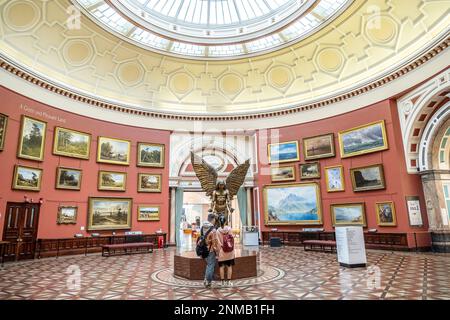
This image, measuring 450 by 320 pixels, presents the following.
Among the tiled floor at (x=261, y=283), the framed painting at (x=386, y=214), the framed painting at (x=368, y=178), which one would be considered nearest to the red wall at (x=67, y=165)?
the tiled floor at (x=261, y=283)

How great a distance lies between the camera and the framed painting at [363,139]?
14.6 metres

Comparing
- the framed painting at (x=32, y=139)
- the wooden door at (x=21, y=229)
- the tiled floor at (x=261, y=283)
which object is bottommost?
the tiled floor at (x=261, y=283)

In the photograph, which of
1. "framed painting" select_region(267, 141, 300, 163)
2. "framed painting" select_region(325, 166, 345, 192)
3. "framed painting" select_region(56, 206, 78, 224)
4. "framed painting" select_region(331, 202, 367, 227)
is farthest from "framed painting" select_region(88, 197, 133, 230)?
"framed painting" select_region(331, 202, 367, 227)

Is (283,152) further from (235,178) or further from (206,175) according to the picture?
(206,175)

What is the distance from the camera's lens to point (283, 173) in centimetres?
1819

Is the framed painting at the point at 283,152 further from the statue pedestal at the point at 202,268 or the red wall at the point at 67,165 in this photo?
the statue pedestal at the point at 202,268

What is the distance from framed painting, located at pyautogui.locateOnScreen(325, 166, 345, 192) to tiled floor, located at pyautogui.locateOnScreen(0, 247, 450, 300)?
615 centimetres

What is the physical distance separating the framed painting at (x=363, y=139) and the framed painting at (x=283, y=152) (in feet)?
9.51

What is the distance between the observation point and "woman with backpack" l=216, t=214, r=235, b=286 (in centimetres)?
683

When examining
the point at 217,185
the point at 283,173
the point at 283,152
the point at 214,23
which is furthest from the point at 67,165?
the point at 283,152

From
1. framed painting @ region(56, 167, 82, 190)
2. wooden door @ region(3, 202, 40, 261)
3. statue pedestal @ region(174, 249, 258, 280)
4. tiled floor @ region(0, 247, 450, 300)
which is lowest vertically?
tiled floor @ region(0, 247, 450, 300)

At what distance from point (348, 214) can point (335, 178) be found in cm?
215

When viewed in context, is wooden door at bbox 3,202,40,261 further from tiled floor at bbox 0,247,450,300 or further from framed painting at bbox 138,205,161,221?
framed painting at bbox 138,205,161,221
